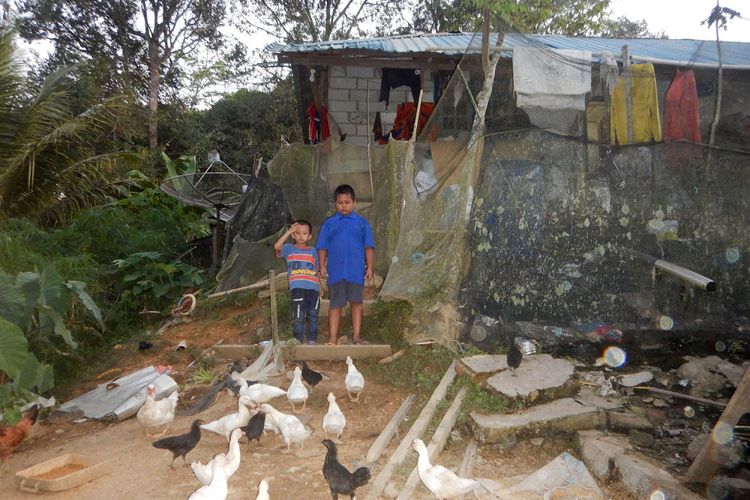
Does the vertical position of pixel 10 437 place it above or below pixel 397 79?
below

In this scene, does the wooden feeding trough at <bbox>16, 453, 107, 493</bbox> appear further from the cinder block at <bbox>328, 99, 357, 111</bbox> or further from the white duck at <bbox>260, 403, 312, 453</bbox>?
the cinder block at <bbox>328, 99, 357, 111</bbox>

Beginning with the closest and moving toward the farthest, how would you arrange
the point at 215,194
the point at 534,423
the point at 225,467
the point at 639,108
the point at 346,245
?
the point at 225,467
the point at 534,423
the point at 639,108
the point at 346,245
the point at 215,194

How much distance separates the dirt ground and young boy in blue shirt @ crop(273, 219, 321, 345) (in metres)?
0.57

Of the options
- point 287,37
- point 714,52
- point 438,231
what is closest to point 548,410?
point 438,231

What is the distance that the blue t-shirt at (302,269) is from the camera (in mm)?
5949

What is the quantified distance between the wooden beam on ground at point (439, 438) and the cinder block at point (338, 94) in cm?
639

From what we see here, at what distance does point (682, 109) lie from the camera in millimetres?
5426

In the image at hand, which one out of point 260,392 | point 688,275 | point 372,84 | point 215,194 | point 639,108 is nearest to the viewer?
point 260,392

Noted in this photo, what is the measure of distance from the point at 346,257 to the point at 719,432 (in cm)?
363

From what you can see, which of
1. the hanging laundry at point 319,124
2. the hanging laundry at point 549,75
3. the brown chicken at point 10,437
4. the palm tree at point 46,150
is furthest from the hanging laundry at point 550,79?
the palm tree at point 46,150

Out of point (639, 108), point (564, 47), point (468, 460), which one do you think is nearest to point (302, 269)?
point (468, 460)

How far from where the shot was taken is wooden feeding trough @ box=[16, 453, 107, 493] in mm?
3490

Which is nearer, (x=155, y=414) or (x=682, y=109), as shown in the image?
(x=155, y=414)

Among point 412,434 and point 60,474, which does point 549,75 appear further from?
point 60,474
